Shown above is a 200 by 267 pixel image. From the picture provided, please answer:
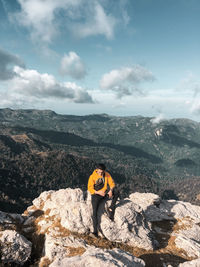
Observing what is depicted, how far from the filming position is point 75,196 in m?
27.6

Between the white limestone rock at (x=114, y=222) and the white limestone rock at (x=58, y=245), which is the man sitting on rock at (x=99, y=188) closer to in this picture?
the white limestone rock at (x=114, y=222)

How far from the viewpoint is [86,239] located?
67.2ft

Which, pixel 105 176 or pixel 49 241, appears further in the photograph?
pixel 105 176

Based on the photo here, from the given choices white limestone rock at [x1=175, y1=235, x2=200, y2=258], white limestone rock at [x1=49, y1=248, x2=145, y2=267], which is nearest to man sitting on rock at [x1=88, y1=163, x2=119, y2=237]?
white limestone rock at [x1=49, y1=248, x2=145, y2=267]

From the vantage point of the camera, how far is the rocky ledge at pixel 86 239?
16.3 meters

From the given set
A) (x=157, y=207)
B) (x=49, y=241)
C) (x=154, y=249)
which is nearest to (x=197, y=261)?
(x=154, y=249)

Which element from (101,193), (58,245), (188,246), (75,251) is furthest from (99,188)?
(188,246)

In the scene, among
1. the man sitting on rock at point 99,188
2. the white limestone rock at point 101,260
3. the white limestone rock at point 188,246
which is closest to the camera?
the white limestone rock at point 101,260

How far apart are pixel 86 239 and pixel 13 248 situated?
303 inches

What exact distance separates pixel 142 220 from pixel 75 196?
10.7 m

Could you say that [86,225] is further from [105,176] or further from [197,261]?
[197,261]

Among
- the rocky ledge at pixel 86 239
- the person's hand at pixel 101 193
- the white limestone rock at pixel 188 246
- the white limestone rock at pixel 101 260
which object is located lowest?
the white limestone rock at pixel 188 246

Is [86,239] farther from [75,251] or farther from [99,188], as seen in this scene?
[99,188]

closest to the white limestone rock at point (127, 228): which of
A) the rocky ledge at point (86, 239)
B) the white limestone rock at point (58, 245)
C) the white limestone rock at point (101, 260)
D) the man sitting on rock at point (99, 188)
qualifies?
the rocky ledge at point (86, 239)
